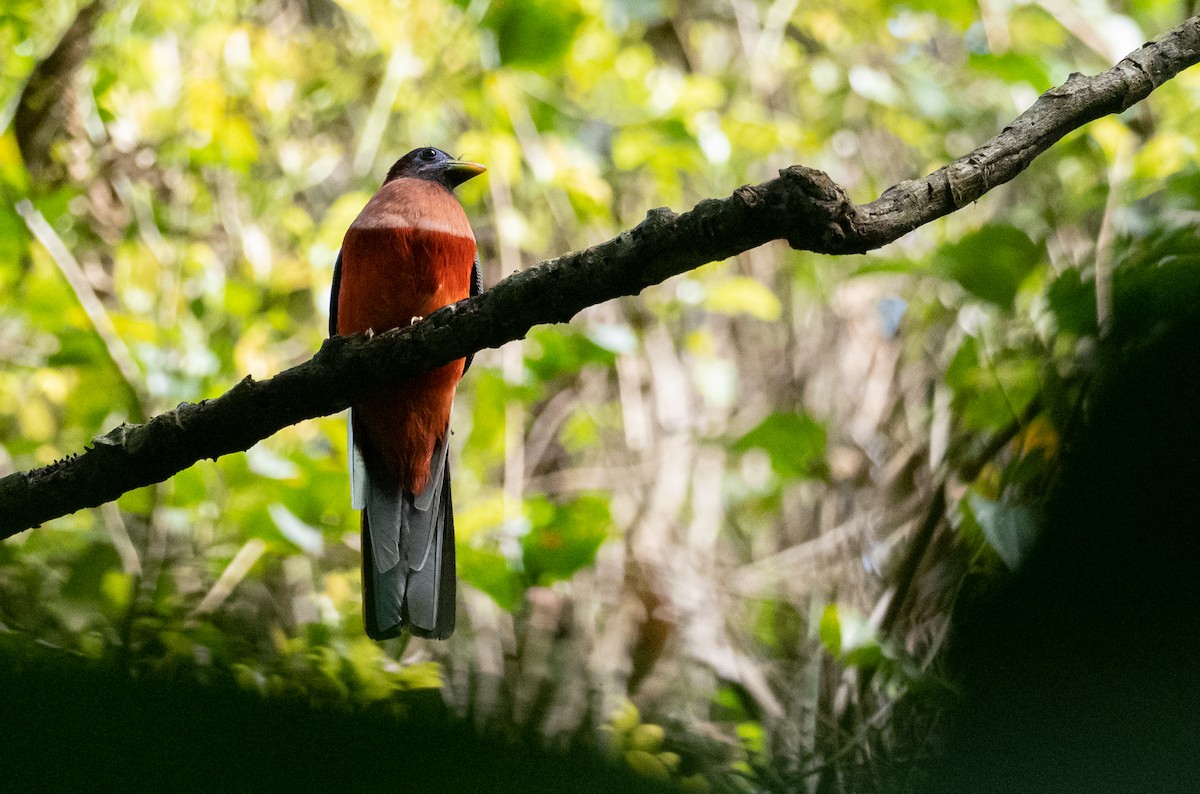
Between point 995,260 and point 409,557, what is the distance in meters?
1.52

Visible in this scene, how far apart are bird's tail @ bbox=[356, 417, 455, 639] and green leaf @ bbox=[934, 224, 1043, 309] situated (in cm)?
131

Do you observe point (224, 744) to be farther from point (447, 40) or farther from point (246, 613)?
point (447, 40)

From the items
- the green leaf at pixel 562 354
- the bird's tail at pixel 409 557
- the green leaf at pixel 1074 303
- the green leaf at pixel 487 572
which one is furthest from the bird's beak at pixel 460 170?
the green leaf at pixel 1074 303

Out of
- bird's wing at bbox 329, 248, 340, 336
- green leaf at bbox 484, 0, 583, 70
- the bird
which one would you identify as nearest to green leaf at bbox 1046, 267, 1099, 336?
the bird

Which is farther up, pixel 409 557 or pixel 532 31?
pixel 532 31

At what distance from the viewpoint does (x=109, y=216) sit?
169 inches

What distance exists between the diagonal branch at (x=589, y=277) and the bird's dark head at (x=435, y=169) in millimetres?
1044

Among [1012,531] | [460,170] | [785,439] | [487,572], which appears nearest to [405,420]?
[487,572]

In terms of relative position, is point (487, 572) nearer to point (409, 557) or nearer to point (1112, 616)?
point (409, 557)

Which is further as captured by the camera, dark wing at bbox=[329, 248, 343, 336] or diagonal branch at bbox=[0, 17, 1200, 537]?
dark wing at bbox=[329, 248, 343, 336]

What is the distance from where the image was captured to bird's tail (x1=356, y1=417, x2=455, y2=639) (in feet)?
7.02

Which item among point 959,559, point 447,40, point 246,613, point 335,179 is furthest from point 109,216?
point 959,559

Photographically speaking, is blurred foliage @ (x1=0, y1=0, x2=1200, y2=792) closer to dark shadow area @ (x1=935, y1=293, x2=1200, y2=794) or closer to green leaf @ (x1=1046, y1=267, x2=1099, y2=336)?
green leaf @ (x1=1046, y1=267, x2=1099, y2=336)

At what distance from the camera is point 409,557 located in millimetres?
2232
